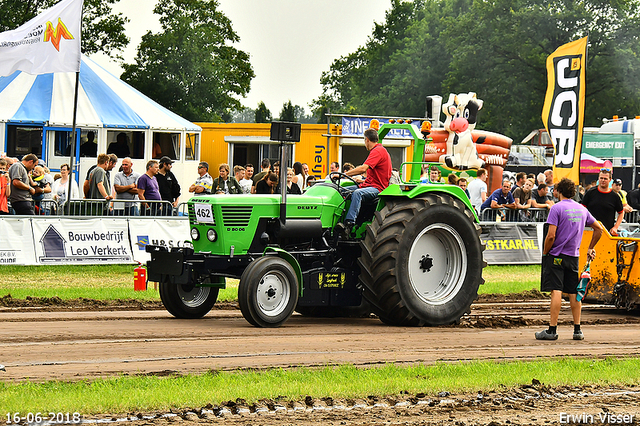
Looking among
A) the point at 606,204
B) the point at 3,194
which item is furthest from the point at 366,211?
the point at 3,194

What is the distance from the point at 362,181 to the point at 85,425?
5.74 meters

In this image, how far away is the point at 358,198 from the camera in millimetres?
9938

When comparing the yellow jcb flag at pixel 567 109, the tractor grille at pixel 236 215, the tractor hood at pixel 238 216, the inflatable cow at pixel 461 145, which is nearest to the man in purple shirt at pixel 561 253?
the tractor hood at pixel 238 216

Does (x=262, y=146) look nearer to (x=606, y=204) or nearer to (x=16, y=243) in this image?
(x=16, y=243)

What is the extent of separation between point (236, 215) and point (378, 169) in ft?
5.70

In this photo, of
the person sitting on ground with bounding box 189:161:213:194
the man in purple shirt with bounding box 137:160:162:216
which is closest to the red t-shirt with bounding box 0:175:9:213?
the man in purple shirt with bounding box 137:160:162:216

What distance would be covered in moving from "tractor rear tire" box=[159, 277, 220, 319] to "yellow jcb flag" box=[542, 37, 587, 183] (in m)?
8.87

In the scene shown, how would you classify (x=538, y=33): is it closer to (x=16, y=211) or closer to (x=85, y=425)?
(x=16, y=211)

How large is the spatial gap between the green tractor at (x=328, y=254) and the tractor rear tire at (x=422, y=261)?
0.04 ft

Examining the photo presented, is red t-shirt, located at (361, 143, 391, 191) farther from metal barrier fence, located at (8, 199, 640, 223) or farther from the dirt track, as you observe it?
metal barrier fence, located at (8, 199, 640, 223)

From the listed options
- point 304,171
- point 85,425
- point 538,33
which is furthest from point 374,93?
point 85,425

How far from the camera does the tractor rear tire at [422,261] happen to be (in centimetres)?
962

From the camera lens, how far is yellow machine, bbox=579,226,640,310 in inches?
468

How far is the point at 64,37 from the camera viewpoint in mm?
17281
